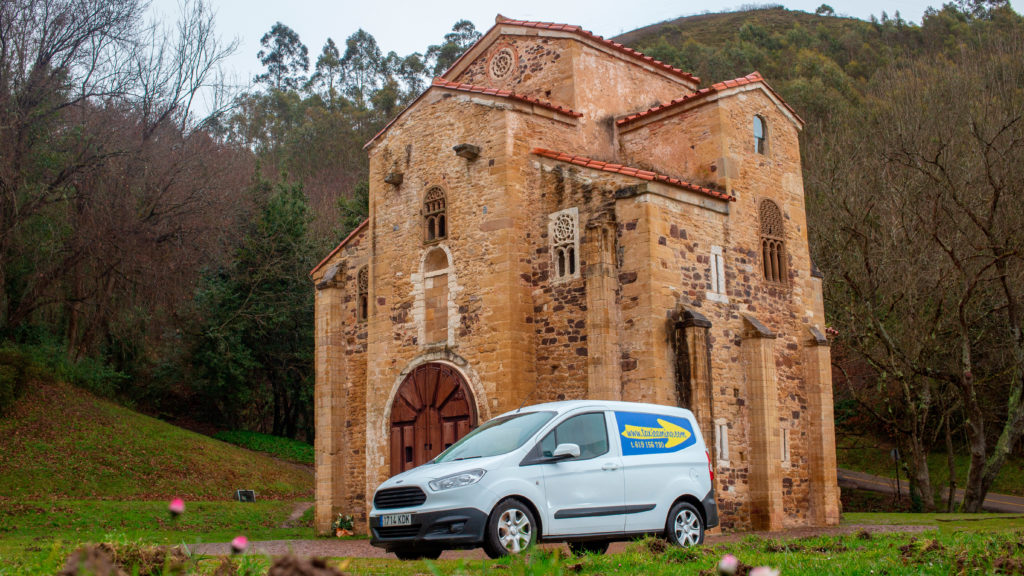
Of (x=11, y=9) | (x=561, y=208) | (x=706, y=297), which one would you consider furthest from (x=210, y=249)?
(x=706, y=297)

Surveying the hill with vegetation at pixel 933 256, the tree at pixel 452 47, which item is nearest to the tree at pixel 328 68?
the tree at pixel 452 47

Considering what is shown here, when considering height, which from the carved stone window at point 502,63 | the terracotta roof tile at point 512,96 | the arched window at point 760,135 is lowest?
the arched window at point 760,135

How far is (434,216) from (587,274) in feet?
13.6

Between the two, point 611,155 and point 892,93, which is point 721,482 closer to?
point 611,155

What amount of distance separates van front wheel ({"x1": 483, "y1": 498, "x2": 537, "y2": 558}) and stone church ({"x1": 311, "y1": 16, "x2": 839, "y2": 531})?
21.6 feet

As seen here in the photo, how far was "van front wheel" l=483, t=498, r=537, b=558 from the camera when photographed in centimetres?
987

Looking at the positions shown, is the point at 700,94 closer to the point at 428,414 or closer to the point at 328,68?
the point at 428,414

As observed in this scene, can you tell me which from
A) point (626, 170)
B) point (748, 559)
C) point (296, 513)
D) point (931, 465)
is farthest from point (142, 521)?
point (931, 465)

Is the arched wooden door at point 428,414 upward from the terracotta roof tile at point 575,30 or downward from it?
downward

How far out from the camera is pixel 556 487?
1045cm

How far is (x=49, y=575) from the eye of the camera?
5961 mm

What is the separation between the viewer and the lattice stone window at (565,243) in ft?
58.4

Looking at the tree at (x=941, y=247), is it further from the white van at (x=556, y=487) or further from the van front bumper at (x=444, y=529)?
the van front bumper at (x=444, y=529)

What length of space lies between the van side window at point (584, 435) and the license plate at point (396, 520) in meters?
1.77
